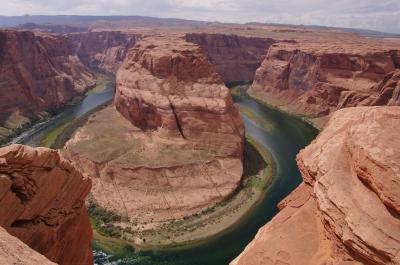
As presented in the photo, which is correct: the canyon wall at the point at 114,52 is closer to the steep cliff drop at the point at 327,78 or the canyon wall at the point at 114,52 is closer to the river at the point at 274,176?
the river at the point at 274,176

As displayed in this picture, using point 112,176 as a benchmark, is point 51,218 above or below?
above

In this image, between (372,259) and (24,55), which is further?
A: (24,55)

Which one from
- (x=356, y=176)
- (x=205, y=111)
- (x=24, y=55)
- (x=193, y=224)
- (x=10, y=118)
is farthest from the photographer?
(x=24, y=55)

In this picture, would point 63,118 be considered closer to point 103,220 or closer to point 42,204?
point 103,220

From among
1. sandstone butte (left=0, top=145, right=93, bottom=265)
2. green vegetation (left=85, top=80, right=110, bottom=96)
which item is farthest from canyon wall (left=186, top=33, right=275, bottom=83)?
sandstone butte (left=0, top=145, right=93, bottom=265)

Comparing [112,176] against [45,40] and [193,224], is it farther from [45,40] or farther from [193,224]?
[45,40]

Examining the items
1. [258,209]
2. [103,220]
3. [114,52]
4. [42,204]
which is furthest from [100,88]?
[42,204]

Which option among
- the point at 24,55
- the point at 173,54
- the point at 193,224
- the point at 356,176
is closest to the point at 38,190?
the point at 356,176

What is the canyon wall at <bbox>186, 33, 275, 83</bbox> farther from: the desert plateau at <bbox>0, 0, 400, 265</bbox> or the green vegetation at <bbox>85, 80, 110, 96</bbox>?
the green vegetation at <bbox>85, 80, 110, 96</bbox>
